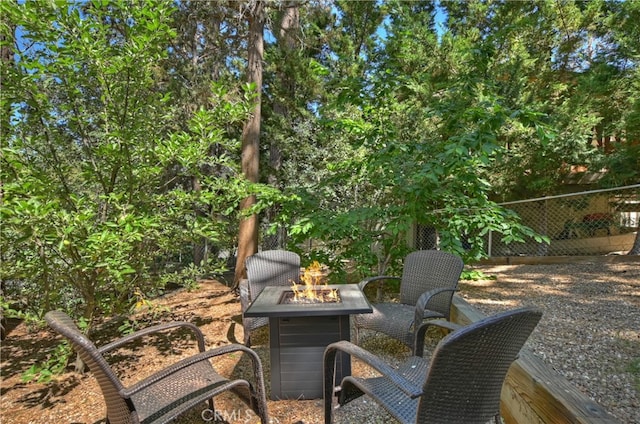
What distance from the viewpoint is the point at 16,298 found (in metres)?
2.70

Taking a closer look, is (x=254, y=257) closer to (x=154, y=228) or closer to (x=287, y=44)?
(x=154, y=228)

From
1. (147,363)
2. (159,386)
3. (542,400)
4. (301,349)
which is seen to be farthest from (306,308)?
(147,363)

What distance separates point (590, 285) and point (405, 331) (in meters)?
3.78

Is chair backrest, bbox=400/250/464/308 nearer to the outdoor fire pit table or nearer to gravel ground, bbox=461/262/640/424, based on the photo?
gravel ground, bbox=461/262/640/424

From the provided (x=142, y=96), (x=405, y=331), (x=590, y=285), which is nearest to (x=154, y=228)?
(x=142, y=96)

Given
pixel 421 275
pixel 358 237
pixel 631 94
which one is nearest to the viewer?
pixel 421 275

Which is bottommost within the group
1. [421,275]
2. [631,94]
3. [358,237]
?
[421,275]

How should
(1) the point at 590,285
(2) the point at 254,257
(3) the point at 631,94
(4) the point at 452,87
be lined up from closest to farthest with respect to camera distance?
(2) the point at 254,257
(4) the point at 452,87
(1) the point at 590,285
(3) the point at 631,94

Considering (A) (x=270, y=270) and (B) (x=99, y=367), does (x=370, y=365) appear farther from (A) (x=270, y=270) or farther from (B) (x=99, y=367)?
(A) (x=270, y=270)

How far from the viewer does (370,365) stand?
1514mm

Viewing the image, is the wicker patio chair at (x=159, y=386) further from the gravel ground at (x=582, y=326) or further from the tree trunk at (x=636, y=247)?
the tree trunk at (x=636, y=247)

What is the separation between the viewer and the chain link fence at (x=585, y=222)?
6707 mm

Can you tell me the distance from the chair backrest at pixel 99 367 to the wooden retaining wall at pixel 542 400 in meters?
1.88

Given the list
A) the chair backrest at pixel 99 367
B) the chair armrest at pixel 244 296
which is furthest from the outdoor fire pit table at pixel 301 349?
the chair backrest at pixel 99 367
